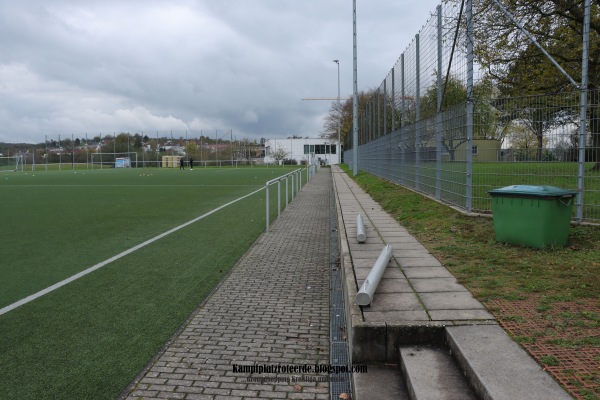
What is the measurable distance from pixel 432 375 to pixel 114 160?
74.1 metres

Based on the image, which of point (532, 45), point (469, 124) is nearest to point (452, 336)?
point (469, 124)

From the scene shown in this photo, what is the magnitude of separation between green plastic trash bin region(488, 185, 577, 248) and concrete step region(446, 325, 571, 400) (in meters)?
2.86

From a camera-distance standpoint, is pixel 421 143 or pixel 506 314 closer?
pixel 506 314

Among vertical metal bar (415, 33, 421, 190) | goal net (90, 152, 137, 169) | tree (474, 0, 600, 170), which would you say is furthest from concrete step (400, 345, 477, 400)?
goal net (90, 152, 137, 169)

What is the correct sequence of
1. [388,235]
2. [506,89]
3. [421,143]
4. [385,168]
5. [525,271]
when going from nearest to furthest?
1. [525,271]
2. [388,235]
3. [421,143]
4. [506,89]
5. [385,168]

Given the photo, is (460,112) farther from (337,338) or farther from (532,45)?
(532,45)

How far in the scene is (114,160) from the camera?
7162cm

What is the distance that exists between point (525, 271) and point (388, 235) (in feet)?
9.63

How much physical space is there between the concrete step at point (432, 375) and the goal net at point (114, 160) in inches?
2828

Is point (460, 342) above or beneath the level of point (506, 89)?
beneath

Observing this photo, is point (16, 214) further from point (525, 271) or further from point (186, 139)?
point (186, 139)

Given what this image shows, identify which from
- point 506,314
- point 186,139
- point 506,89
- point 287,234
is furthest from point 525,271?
point 186,139

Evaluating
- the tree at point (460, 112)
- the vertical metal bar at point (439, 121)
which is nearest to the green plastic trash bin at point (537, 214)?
the tree at point (460, 112)

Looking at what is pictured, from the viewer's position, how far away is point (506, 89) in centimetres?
1445
